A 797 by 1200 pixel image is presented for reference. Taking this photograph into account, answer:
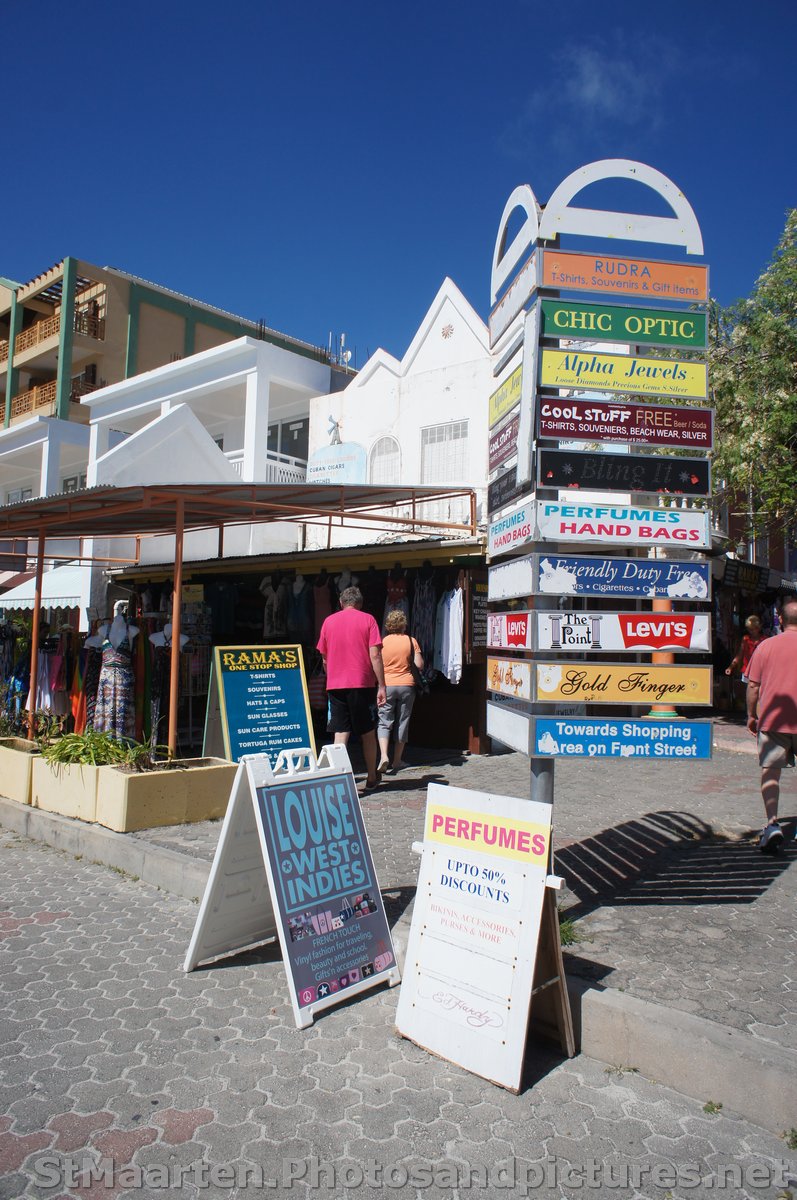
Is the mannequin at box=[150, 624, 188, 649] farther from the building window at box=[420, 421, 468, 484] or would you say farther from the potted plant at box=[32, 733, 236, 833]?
the building window at box=[420, 421, 468, 484]

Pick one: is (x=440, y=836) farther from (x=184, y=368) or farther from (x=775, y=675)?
(x=184, y=368)

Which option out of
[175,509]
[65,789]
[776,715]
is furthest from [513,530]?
[175,509]

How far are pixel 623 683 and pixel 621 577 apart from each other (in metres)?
0.58

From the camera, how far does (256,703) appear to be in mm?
7523

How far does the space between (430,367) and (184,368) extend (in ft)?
24.3

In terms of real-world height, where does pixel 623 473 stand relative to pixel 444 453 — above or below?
below

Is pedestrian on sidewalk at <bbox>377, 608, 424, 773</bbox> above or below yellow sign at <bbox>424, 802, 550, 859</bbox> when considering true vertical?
above

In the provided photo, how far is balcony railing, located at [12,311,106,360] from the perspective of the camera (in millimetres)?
29812

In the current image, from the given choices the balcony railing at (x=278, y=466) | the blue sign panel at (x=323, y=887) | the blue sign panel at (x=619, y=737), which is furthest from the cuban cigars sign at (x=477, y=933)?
the balcony railing at (x=278, y=466)

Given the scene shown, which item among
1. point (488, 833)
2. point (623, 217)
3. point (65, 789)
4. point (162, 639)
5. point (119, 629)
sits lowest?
point (65, 789)

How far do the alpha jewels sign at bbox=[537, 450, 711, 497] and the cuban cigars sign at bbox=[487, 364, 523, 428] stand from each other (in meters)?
0.53

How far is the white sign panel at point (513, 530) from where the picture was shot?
466 centimetres

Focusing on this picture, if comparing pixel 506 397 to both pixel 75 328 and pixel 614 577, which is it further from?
pixel 75 328

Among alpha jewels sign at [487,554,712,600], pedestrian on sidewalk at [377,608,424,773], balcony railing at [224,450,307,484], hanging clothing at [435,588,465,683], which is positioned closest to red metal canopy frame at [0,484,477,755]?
hanging clothing at [435,588,465,683]
